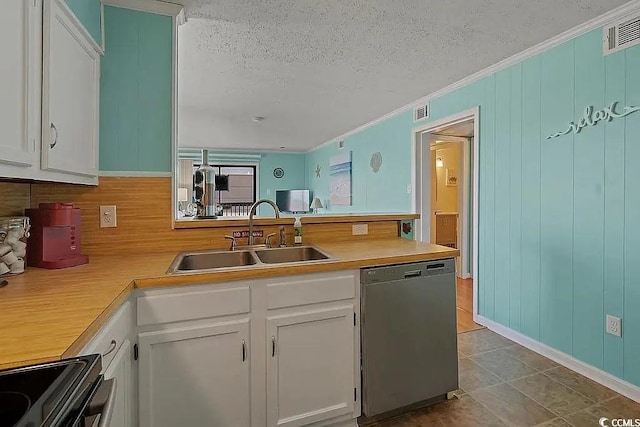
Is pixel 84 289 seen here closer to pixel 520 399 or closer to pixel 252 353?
pixel 252 353

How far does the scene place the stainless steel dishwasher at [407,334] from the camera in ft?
5.60

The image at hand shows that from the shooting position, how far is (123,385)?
1.20 m

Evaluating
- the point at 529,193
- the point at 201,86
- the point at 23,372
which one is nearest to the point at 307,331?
the point at 23,372

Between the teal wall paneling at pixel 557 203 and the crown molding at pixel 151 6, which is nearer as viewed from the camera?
the crown molding at pixel 151 6

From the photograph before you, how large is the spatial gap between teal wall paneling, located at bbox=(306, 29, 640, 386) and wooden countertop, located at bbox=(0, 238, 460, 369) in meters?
1.06

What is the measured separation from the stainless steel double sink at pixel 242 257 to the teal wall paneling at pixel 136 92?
0.56 m

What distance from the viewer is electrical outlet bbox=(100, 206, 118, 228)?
1853mm

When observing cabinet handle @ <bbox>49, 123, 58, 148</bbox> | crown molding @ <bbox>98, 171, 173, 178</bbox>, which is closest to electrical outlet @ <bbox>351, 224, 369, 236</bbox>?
crown molding @ <bbox>98, 171, 173, 178</bbox>

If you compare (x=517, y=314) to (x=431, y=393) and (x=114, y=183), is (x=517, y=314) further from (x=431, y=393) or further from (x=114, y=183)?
(x=114, y=183)

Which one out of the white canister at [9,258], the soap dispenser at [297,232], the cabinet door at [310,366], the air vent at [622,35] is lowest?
the cabinet door at [310,366]

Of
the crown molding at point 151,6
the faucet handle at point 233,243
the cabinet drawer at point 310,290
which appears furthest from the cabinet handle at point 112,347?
the crown molding at point 151,6

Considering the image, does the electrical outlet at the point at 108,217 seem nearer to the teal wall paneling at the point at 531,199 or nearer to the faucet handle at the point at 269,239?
the faucet handle at the point at 269,239

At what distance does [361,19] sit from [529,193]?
1817 mm

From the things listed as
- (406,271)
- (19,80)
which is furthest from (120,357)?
(406,271)
